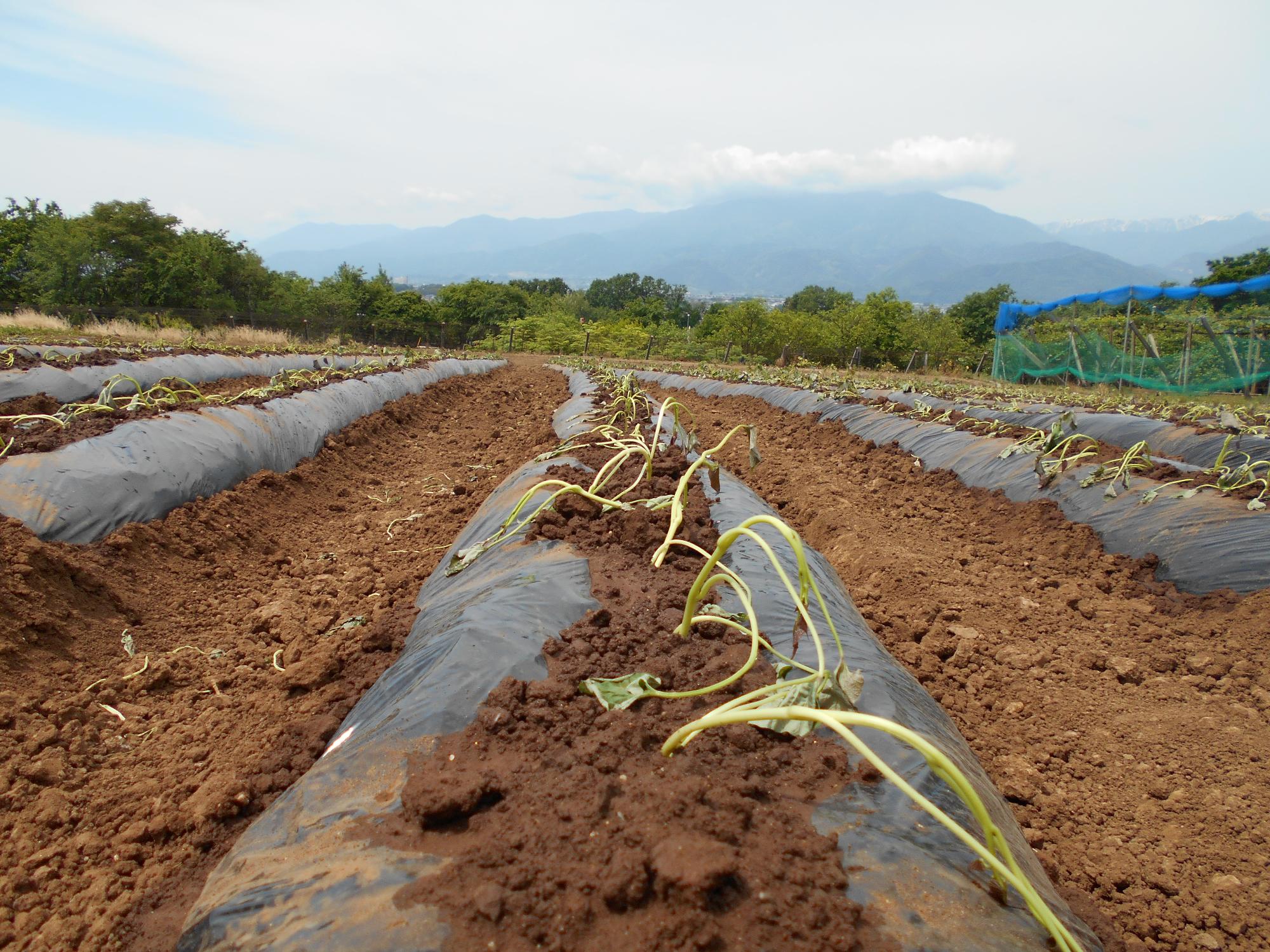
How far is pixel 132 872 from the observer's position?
1748mm

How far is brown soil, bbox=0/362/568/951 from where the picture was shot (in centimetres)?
171

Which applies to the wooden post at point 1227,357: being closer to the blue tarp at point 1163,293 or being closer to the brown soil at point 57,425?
the blue tarp at point 1163,293

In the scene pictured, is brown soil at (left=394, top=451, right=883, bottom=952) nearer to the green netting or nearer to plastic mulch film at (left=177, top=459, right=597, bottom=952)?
plastic mulch film at (left=177, top=459, right=597, bottom=952)

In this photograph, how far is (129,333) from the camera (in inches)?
723

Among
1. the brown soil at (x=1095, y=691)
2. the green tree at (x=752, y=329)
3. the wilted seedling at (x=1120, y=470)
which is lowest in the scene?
the brown soil at (x=1095, y=691)

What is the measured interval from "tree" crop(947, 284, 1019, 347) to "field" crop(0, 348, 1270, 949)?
42.5 meters

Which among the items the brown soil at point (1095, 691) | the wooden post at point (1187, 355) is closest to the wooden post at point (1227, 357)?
the wooden post at point (1187, 355)

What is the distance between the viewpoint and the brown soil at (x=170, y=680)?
5.63ft

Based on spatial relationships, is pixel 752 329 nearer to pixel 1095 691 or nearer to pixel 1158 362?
pixel 1158 362

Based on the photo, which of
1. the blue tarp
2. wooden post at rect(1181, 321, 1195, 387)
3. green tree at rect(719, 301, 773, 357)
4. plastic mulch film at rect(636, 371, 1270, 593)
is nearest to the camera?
plastic mulch film at rect(636, 371, 1270, 593)

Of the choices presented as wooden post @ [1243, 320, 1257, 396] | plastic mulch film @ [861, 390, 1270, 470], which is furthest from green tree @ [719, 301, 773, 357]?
plastic mulch film @ [861, 390, 1270, 470]

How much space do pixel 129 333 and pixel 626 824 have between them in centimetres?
2334

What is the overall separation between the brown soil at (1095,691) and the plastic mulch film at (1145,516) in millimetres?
96

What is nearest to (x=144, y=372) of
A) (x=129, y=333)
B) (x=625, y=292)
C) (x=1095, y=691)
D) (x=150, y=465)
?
(x=150, y=465)
